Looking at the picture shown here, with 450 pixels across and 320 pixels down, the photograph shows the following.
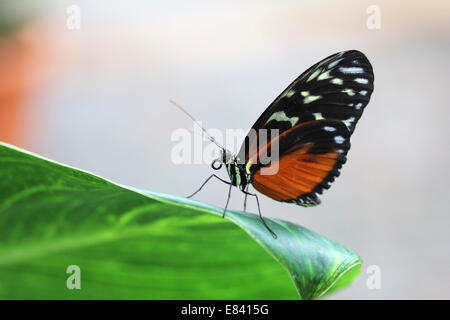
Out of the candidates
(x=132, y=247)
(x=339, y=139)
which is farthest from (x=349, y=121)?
(x=132, y=247)

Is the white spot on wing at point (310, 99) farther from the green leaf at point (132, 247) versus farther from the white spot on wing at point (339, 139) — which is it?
the green leaf at point (132, 247)

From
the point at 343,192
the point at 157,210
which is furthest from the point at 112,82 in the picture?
the point at 157,210

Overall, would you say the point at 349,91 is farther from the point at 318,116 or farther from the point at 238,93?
the point at 238,93

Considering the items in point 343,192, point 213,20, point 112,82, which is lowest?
point 343,192

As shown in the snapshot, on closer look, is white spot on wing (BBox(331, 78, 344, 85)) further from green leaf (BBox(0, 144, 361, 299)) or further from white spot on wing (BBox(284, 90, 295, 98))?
green leaf (BBox(0, 144, 361, 299))

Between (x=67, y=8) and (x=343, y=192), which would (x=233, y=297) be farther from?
(x=67, y=8)
